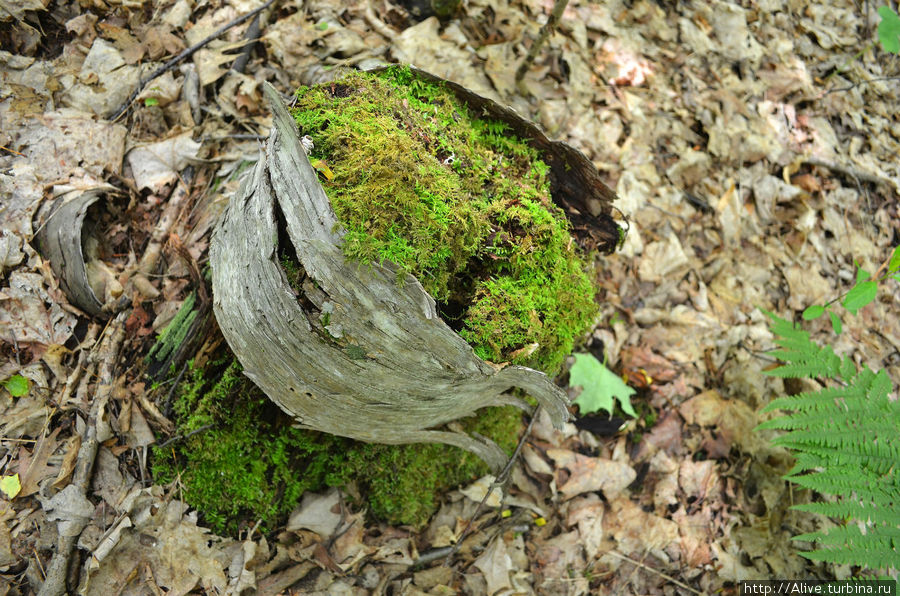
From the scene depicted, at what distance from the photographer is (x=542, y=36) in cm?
376

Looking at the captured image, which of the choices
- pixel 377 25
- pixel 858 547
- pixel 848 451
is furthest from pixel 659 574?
pixel 377 25

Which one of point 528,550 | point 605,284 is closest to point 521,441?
point 528,550

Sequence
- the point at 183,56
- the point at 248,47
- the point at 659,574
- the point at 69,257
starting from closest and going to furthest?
the point at 69,257
the point at 659,574
the point at 183,56
the point at 248,47

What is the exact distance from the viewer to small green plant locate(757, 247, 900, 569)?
9.51 ft

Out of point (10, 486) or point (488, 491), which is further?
point (488, 491)

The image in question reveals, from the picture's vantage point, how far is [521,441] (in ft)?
9.90

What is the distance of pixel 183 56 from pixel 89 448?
254 centimetres

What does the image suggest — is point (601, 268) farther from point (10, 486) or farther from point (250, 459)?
point (10, 486)

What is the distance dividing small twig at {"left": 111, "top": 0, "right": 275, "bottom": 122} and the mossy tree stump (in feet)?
5.44

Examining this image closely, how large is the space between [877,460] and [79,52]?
563 centimetres

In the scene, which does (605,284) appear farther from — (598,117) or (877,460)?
(877,460)

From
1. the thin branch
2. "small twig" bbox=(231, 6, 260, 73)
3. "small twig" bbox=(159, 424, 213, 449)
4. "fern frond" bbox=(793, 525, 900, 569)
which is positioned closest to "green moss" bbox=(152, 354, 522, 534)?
"small twig" bbox=(159, 424, 213, 449)

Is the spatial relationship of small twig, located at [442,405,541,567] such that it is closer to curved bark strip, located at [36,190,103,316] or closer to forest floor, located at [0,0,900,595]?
forest floor, located at [0,0,900,595]

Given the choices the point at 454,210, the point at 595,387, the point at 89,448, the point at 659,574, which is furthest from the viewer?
the point at 595,387
